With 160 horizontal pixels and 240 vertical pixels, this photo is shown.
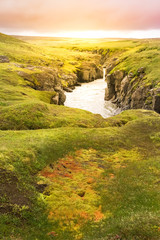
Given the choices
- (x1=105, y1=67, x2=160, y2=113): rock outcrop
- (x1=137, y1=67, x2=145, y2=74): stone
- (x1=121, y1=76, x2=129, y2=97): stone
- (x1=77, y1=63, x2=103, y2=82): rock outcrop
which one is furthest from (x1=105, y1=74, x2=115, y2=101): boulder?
(x1=77, y1=63, x2=103, y2=82): rock outcrop

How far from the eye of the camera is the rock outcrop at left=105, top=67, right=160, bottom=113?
201ft

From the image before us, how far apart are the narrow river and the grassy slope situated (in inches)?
1706

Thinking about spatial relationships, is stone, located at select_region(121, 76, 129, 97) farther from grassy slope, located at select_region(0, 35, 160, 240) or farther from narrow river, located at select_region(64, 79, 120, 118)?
grassy slope, located at select_region(0, 35, 160, 240)

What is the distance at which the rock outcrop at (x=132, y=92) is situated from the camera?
6138 centimetres

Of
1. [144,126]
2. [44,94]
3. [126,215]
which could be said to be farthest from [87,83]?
[126,215]

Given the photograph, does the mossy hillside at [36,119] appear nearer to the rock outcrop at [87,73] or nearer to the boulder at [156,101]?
the boulder at [156,101]

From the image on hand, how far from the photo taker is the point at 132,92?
242 ft

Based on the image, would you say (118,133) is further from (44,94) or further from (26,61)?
(26,61)

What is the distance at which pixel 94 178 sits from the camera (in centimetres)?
2061

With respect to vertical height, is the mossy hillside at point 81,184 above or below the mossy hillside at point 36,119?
below

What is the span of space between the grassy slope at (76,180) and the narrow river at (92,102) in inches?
1706

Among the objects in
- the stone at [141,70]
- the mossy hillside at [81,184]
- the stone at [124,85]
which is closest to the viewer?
the mossy hillside at [81,184]

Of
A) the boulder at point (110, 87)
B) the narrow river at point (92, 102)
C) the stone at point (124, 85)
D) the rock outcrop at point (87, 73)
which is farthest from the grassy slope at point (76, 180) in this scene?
the rock outcrop at point (87, 73)

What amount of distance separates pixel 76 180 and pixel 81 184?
2.37ft
